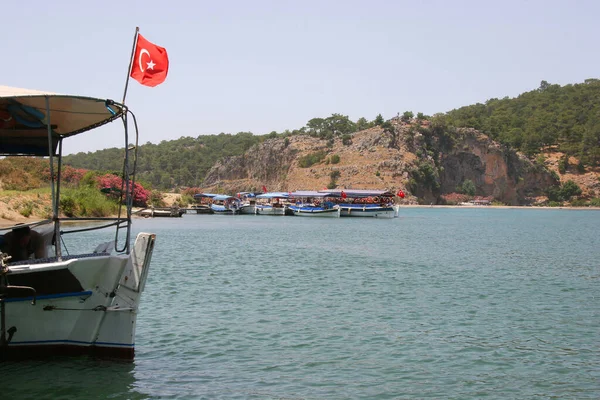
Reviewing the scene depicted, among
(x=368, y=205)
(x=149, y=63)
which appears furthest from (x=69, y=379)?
(x=368, y=205)

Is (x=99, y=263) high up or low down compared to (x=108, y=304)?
up

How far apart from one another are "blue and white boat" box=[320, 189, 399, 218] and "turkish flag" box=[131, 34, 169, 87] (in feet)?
273

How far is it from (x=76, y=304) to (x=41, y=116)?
138 inches

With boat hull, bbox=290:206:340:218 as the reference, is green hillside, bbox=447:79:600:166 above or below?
above

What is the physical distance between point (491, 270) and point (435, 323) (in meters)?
13.8

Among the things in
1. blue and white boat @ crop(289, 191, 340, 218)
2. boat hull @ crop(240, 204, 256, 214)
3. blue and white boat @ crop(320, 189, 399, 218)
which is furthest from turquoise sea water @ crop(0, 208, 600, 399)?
boat hull @ crop(240, 204, 256, 214)

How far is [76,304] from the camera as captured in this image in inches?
464

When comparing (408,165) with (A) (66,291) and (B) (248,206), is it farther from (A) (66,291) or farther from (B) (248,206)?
(A) (66,291)

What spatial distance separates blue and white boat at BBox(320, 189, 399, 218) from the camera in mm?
95812

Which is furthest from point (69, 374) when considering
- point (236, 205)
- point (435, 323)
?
point (236, 205)

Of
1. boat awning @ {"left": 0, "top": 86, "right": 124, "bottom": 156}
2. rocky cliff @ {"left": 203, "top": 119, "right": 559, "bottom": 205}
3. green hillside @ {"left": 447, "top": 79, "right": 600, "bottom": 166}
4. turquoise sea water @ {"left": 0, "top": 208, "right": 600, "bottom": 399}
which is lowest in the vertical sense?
turquoise sea water @ {"left": 0, "top": 208, "right": 600, "bottom": 399}

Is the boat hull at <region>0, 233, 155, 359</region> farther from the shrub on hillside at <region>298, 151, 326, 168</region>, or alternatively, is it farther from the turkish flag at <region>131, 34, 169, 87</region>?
the shrub on hillside at <region>298, 151, 326, 168</region>

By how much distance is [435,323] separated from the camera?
17.9m

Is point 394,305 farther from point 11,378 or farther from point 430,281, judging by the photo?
point 11,378
